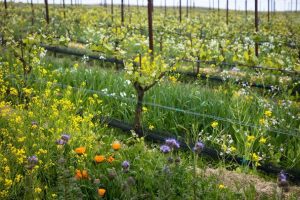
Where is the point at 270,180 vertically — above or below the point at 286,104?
below

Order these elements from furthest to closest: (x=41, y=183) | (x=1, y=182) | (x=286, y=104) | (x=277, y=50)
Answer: (x=277, y=50) → (x=286, y=104) → (x=41, y=183) → (x=1, y=182)

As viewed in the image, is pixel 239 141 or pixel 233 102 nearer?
pixel 239 141

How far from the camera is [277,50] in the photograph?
12.0 m

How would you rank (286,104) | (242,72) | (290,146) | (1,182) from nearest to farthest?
1. (1,182)
2. (290,146)
3. (286,104)
4. (242,72)

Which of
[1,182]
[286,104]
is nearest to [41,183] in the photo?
[1,182]

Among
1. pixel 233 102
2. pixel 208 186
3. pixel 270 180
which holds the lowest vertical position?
pixel 270 180

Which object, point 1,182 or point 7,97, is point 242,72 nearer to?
point 7,97

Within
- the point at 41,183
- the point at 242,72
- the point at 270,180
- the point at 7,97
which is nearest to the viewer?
the point at 41,183

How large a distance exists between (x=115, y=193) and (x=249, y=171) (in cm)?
168

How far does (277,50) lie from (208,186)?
9143mm

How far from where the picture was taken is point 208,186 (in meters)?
3.68

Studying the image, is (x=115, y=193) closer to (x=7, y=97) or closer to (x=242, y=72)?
(x=7, y=97)

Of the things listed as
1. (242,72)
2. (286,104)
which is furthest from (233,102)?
(242,72)

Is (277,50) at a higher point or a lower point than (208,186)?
higher
